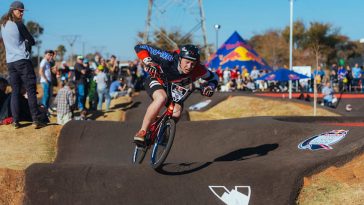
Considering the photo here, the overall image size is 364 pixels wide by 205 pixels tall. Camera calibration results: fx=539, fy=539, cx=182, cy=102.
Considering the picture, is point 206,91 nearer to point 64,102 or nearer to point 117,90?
point 64,102

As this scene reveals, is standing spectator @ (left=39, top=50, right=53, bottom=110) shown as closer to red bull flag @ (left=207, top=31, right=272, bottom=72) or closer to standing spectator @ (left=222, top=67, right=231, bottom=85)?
red bull flag @ (left=207, top=31, right=272, bottom=72)

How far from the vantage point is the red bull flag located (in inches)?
1214

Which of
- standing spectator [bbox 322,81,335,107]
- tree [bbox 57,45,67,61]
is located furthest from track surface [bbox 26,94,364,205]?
tree [bbox 57,45,67,61]

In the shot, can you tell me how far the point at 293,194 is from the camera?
20.7ft

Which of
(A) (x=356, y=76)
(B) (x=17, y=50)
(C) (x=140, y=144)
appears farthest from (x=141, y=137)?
(A) (x=356, y=76)

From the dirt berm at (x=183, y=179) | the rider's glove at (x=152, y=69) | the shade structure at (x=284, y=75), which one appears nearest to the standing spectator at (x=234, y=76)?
the shade structure at (x=284, y=75)

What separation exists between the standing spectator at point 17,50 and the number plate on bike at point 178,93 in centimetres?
374

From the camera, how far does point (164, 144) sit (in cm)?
782

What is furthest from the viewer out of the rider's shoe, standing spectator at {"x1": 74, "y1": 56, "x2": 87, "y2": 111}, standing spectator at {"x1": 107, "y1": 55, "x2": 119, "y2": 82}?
standing spectator at {"x1": 107, "y1": 55, "x2": 119, "y2": 82}

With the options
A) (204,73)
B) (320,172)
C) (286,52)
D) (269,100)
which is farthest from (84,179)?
(286,52)

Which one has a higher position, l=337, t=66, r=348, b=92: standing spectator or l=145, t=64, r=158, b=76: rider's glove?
l=145, t=64, r=158, b=76: rider's glove

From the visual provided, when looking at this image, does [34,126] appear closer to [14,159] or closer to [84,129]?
[84,129]

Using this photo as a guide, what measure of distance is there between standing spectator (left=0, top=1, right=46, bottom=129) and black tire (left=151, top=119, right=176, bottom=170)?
11.8ft

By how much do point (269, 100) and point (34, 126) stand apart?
11.8m
